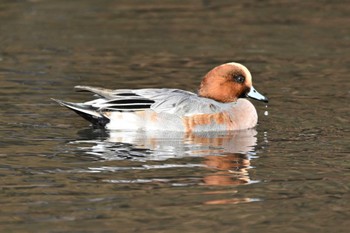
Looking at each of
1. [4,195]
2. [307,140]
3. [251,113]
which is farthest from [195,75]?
[4,195]

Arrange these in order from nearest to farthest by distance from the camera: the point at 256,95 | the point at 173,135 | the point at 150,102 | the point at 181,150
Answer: the point at 181,150
the point at 173,135
the point at 150,102
the point at 256,95

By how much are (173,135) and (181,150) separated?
0.65 metres

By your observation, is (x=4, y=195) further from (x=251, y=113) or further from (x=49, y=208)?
(x=251, y=113)

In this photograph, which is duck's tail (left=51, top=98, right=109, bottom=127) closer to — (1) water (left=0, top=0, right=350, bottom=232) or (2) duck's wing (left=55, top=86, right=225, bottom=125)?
(2) duck's wing (left=55, top=86, right=225, bottom=125)

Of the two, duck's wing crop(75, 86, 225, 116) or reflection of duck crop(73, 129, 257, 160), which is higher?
duck's wing crop(75, 86, 225, 116)

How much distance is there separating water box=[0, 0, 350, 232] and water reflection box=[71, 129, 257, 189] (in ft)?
0.05

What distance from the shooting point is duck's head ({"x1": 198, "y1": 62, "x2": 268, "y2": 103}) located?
389 inches

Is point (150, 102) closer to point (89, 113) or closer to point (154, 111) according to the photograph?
point (154, 111)

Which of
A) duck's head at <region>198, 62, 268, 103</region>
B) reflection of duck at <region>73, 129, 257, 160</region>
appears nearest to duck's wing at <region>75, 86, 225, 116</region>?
reflection of duck at <region>73, 129, 257, 160</region>

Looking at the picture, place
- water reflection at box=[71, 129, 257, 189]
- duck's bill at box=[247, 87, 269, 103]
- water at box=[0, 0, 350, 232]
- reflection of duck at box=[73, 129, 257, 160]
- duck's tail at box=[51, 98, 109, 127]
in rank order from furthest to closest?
duck's bill at box=[247, 87, 269, 103], duck's tail at box=[51, 98, 109, 127], reflection of duck at box=[73, 129, 257, 160], water reflection at box=[71, 129, 257, 189], water at box=[0, 0, 350, 232]

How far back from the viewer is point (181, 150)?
870cm

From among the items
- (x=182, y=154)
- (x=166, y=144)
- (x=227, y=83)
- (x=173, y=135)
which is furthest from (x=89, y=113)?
(x=227, y=83)

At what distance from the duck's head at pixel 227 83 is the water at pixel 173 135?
427mm

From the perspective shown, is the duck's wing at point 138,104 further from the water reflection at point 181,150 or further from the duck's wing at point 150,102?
the water reflection at point 181,150
